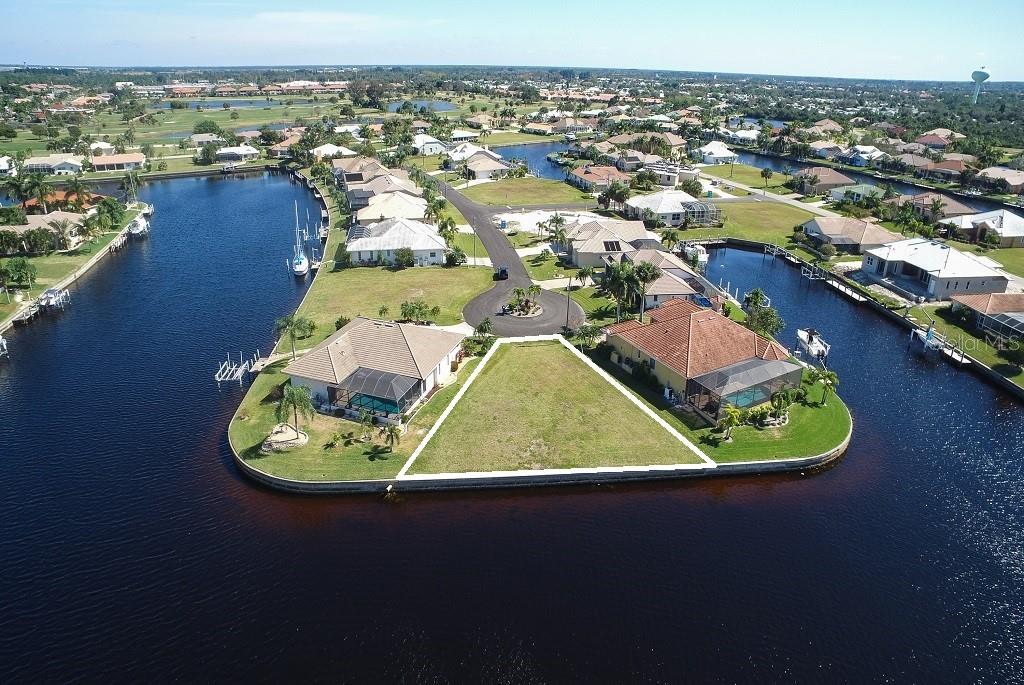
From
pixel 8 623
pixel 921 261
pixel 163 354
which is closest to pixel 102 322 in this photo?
pixel 163 354

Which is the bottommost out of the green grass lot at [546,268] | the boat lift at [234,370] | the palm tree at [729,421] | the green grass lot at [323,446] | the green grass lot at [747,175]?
the green grass lot at [323,446]

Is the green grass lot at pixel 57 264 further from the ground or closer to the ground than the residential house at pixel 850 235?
closer to the ground

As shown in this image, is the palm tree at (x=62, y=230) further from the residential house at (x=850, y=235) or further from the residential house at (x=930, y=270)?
the residential house at (x=930, y=270)

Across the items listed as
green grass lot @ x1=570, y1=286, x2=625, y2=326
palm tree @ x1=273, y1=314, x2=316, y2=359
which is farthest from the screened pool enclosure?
palm tree @ x1=273, y1=314, x2=316, y2=359

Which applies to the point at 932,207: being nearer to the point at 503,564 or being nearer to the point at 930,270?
the point at 930,270

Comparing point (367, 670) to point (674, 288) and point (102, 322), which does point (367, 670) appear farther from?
point (102, 322)

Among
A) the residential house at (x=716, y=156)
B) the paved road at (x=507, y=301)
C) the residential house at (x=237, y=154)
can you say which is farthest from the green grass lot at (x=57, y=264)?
the residential house at (x=716, y=156)

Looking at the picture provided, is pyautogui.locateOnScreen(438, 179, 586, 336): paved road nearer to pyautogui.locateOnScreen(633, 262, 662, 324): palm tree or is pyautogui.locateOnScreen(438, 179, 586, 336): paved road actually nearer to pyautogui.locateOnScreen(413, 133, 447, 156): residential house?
pyautogui.locateOnScreen(633, 262, 662, 324): palm tree
